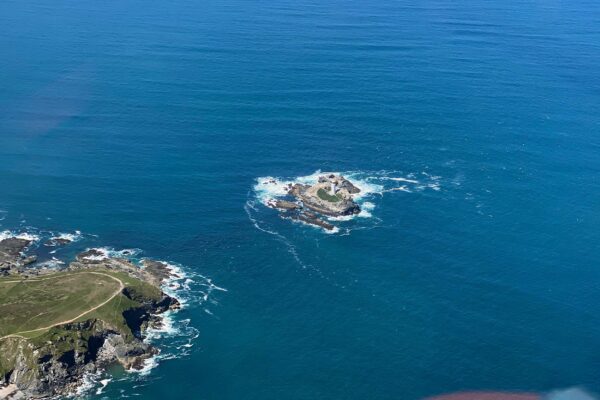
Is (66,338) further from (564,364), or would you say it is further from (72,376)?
(564,364)

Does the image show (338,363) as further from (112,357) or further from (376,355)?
(112,357)

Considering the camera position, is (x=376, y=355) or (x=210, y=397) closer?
(x=210, y=397)

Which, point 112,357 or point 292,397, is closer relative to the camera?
point 292,397

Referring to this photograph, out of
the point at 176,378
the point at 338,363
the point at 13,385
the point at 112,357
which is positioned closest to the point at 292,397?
the point at 338,363

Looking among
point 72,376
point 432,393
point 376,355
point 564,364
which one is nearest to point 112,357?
point 72,376

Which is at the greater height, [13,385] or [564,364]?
[564,364]

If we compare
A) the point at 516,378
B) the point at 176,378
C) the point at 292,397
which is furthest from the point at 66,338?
the point at 516,378

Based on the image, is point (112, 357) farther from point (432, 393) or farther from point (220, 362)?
point (432, 393)
